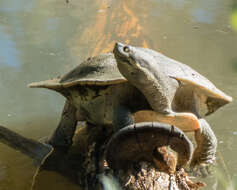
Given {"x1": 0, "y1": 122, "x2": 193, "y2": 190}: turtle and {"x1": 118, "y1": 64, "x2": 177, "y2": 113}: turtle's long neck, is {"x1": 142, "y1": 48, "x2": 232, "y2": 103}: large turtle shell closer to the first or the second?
{"x1": 118, "y1": 64, "x2": 177, "y2": 113}: turtle's long neck

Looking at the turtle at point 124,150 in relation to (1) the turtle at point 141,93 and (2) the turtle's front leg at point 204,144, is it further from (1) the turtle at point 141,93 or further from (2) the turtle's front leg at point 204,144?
(2) the turtle's front leg at point 204,144

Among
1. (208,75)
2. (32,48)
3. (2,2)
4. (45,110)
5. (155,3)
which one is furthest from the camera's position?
(155,3)

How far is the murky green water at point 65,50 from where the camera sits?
2.57m

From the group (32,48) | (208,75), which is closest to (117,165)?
(208,75)

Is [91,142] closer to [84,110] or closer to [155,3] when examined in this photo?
[84,110]

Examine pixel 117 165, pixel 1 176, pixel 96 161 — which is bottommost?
pixel 1 176

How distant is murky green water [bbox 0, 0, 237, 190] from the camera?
2.57 m

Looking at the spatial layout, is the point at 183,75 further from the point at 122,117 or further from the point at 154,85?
the point at 122,117

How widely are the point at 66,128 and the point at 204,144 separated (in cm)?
89

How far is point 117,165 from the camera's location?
1441 millimetres

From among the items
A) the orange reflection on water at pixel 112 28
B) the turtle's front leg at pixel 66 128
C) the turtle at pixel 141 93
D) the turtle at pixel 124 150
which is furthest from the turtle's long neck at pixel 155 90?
the orange reflection on water at pixel 112 28

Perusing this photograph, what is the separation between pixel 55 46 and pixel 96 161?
2.64 metres

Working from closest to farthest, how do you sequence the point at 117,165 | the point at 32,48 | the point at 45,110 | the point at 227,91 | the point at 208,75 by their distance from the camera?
1. the point at 117,165
2. the point at 45,110
3. the point at 227,91
4. the point at 208,75
5. the point at 32,48

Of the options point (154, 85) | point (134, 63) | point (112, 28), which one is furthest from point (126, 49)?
point (112, 28)
